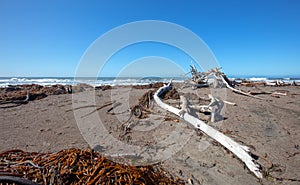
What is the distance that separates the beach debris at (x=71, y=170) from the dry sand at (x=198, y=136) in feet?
2.87

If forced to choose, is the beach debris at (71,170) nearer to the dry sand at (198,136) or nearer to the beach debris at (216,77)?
the dry sand at (198,136)

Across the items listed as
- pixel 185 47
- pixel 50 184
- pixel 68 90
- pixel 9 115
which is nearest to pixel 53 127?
pixel 9 115

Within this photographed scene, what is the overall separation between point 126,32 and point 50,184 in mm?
5184

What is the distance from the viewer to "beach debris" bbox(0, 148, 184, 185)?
2.01 metres

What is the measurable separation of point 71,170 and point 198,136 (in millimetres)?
3113

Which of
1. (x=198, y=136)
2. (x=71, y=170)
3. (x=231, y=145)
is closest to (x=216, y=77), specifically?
(x=198, y=136)

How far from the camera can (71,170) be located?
2184 mm

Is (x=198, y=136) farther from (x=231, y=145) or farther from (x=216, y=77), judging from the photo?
→ (x=216, y=77)

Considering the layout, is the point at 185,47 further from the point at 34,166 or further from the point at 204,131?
the point at 34,166

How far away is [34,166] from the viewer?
217 centimetres

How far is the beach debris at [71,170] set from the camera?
2.01 m

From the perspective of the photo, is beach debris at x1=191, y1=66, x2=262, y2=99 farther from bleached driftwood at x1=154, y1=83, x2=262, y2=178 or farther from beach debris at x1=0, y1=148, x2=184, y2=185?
beach debris at x1=0, y1=148, x2=184, y2=185

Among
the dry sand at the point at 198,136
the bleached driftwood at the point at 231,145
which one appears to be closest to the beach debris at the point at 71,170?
the dry sand at the point at 198,136

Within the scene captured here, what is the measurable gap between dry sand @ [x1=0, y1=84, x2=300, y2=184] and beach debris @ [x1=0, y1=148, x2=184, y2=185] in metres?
0.88
